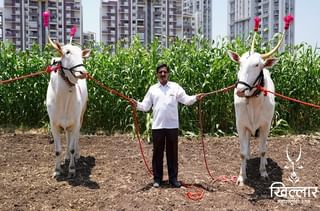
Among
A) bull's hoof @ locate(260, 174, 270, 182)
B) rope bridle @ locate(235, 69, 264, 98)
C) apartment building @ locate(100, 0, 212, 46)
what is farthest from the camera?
apartment building @ locate(100, 0, 212, 46)

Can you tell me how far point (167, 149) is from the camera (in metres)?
5.32

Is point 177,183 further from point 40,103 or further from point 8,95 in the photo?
point 8,95

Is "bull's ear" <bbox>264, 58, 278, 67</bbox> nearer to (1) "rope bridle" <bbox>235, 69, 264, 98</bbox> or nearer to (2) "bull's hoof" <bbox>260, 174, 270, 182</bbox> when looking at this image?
(1) "rope bridle" <bbox>235, 69, 264, 98</bbox>

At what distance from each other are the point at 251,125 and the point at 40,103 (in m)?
5.94

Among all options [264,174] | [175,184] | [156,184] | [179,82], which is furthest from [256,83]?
[179,82]

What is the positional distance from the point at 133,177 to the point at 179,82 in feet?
11.4

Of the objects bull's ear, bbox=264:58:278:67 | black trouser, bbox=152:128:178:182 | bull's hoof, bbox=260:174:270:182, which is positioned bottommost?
bull's hoof, bbox=260:174:270:182

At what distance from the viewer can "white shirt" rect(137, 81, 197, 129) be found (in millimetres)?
5168

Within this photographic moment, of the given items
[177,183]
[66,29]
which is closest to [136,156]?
[177,183]

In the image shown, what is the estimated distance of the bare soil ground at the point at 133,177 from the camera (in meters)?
4.76

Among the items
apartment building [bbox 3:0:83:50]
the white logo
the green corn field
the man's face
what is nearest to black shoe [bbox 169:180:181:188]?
the white logo

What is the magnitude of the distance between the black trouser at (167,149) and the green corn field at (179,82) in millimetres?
3114

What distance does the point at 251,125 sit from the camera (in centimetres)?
543

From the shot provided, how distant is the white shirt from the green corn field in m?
3.16
